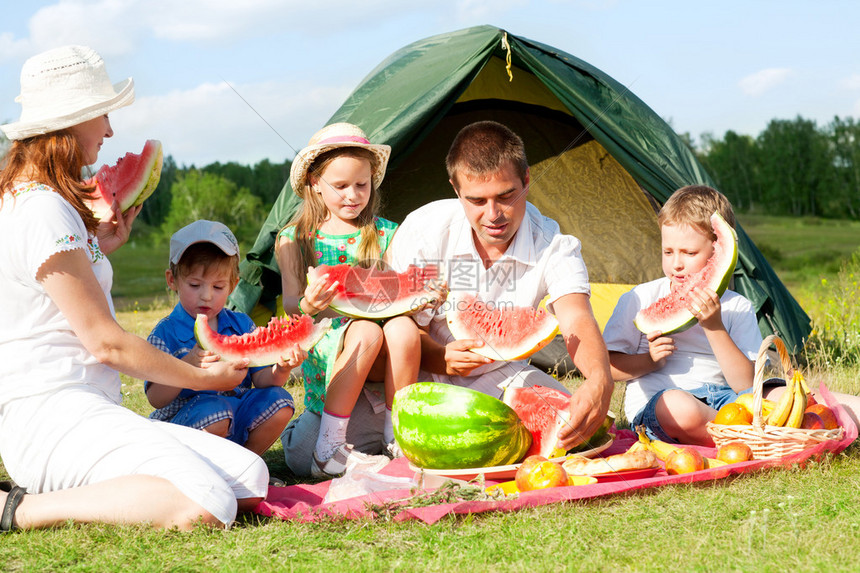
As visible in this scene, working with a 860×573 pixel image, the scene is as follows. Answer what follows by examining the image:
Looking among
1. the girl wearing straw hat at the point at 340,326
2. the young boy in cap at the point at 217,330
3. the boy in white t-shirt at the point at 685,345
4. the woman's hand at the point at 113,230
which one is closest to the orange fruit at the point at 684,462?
the boy in white t-shirt at the point at 685,345

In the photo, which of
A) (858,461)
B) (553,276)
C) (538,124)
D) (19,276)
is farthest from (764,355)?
(538,124)

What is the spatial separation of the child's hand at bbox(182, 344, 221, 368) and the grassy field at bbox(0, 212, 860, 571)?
2.29 feet

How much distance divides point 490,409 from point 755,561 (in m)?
1.22

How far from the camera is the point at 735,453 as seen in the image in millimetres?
3426

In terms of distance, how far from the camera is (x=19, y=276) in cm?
298

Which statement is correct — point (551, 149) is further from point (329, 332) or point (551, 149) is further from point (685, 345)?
point (329, 332)

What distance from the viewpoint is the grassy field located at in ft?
8.09

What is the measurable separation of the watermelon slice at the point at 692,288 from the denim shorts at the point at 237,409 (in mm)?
1914

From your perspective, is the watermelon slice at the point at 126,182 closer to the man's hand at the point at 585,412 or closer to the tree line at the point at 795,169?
the man's hand at the point at 585,412

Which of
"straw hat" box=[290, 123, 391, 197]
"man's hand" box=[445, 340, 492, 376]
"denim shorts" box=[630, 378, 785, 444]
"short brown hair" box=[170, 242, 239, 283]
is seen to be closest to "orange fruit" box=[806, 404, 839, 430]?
"denim shorts" box=[630, 378, 785, 444]

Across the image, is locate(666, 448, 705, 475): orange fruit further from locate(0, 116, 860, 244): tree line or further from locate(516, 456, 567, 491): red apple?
locate(0, 116, 860, 244): tree line

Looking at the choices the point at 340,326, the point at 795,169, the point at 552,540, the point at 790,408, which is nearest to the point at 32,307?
the point at 340,326

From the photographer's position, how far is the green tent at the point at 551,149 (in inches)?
221

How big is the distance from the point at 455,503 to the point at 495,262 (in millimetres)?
1476
